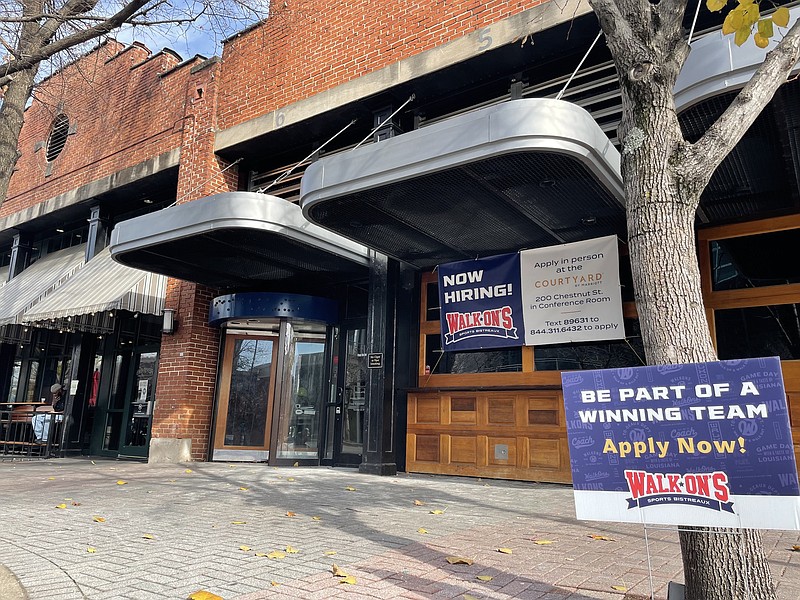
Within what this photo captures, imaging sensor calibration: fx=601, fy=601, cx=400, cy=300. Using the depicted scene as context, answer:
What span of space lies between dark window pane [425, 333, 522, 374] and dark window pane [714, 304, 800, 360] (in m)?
2.60

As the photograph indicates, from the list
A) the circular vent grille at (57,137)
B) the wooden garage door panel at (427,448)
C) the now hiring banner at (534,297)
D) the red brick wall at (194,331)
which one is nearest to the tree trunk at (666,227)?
the now hiring banner at (534,297)

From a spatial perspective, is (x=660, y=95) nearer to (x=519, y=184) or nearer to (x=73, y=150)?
(x=519, y=184)

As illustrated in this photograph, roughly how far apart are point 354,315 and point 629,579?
766 cm

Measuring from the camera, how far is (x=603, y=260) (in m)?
7.78

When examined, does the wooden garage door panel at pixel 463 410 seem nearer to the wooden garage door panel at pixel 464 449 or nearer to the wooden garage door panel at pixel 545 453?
the wooden garage door panel at pixel 464 449

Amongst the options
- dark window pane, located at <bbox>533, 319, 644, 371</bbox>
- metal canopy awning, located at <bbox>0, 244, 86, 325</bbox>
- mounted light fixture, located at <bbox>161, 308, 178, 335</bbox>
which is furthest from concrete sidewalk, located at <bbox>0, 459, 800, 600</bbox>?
metal canopy awning, located at <bbox>0, 244, 86, 325</bbox>

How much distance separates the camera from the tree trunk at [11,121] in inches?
325

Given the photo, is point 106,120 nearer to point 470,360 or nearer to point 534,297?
point 470,360

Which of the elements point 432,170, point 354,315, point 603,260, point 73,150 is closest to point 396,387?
point 354,315

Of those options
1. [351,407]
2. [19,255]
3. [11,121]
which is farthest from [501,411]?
[19,255]

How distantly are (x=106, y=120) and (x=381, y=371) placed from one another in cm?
1018

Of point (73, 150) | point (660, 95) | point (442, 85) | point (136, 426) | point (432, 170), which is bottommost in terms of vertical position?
point (136, 426)

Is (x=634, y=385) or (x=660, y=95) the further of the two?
(x=660, y=95)

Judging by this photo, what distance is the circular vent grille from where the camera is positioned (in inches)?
621
